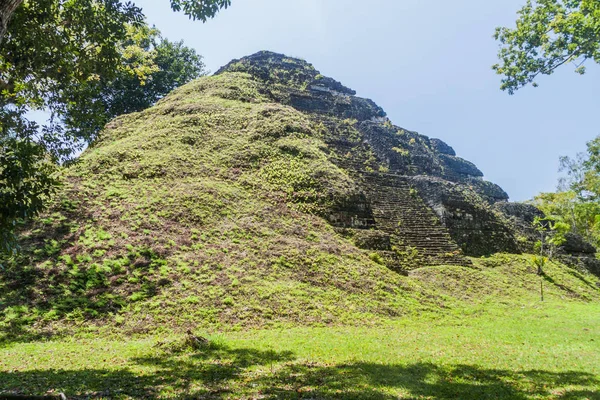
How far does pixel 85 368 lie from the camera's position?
6.09 meters

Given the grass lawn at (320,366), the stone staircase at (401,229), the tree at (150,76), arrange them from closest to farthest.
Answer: the grass lawn at (320,366) < the stone staircase at (401,229) < the tree at (150,76)

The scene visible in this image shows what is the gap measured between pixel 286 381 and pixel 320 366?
105cm

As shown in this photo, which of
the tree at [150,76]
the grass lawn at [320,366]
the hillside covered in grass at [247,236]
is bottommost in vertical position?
the grass lawn at [320,366]

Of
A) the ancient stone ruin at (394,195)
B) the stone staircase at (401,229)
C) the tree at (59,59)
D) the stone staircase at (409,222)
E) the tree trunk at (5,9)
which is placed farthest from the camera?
the stone staircase at (409,222)

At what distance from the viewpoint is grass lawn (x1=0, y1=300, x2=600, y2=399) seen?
5.19 m

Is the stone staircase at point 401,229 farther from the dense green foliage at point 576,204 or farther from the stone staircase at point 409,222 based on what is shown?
the dense green foliage at point 576,204

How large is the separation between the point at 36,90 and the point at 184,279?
596cm

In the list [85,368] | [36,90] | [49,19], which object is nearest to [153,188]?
[36,90]

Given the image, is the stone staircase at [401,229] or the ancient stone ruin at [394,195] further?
the ancient stone ruin at [394,195]

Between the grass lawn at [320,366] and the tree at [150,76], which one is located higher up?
the tree at [150,76]

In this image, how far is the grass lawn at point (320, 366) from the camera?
5.19 m

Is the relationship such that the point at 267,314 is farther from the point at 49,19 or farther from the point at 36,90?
the point at 49,19

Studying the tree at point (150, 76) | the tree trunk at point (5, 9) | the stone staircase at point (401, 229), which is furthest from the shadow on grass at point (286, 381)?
the tree at point (150, 76)

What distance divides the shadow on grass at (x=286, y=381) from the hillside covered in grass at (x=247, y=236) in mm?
2784
